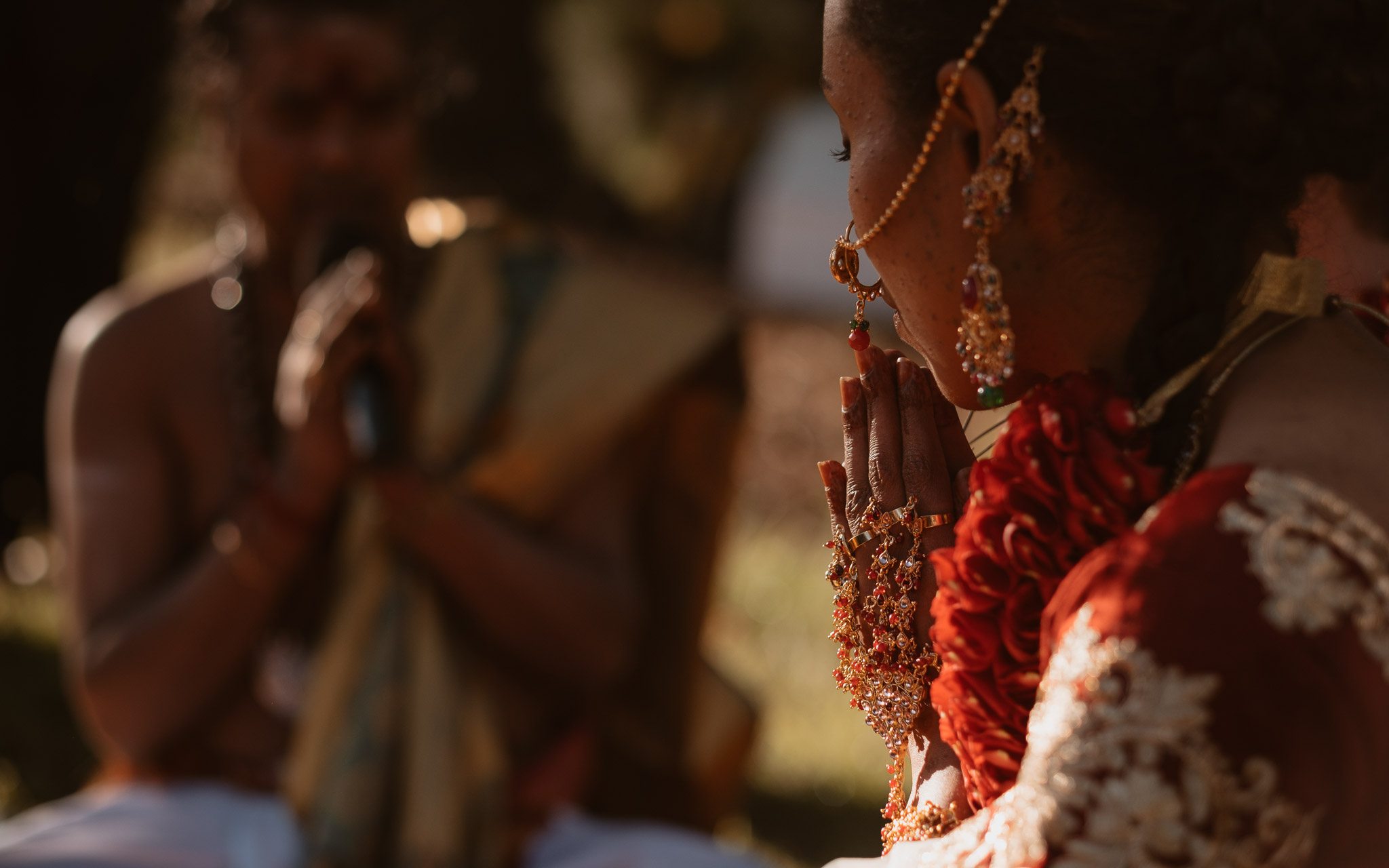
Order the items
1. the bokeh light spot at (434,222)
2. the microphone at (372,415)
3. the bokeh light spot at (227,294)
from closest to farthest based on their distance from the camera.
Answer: the microphone at (372,415)
the bokeh light spot at (227,294)
the bokeh light spot at (434,222)

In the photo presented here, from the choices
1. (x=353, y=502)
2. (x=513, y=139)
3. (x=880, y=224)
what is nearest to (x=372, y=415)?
(x=353, y=502)

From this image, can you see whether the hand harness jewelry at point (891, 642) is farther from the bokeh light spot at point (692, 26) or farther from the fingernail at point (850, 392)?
Answer: the bokeh light spot at point (692, 26)

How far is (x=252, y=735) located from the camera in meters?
3.38

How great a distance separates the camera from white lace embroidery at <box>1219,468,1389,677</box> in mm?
1096

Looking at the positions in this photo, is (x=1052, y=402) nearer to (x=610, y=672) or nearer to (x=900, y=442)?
(x=900, y=442)

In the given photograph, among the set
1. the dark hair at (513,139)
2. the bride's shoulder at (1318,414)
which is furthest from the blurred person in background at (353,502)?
the dark hair at (513,139)

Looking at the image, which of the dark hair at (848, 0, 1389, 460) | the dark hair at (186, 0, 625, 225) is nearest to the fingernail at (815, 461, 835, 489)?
the dark hair at (848, 0, 1389, 460)

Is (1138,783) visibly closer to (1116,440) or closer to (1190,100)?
(1116,440)

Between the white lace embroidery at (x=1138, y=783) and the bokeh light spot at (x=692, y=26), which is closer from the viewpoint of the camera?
the white lace embroidery at (x=1138, y=783)

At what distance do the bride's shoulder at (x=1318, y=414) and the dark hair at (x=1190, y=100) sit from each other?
7cm

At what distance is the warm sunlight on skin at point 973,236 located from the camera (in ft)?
4.45

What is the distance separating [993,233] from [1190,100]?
0.20 meters

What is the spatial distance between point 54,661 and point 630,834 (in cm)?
355

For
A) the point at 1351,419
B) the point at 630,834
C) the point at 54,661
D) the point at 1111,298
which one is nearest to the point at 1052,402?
the point at 1111,298
